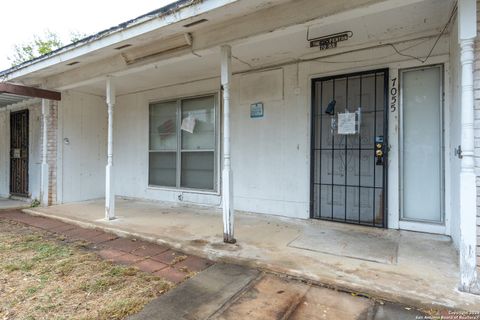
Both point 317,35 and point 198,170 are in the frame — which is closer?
point 317,35

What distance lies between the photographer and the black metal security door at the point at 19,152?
649cm

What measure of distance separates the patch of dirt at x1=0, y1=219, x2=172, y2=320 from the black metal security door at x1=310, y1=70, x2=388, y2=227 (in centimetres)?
261

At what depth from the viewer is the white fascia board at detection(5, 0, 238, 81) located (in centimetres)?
280

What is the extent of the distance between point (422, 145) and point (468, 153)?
154cm

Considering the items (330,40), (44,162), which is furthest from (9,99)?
(330,40)

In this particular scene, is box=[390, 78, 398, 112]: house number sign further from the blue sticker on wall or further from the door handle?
the blue sticker on wall

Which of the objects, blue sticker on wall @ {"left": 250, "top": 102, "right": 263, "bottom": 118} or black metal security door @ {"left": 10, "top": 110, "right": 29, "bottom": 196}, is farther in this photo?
black metal security door @ {"left": 10, "top": 110, "right": 29, "bottom": 196}

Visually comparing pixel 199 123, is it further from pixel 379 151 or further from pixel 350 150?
pixel 379 151

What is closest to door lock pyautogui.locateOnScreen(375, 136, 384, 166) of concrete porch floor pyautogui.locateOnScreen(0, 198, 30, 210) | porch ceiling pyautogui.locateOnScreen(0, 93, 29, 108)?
concrete porch floor pyautogui.locateOnScreen(0, 198, 30, 210)

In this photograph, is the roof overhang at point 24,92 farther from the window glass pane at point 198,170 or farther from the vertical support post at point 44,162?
the window glass pane at point 198,170

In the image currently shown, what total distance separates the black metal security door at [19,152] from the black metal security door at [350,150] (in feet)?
20.8

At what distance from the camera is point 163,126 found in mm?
5867

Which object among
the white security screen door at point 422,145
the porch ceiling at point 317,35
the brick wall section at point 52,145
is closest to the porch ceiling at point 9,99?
the brick wall section at point 52,145

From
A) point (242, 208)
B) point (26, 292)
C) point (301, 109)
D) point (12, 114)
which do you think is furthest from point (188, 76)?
point (12, 114)
